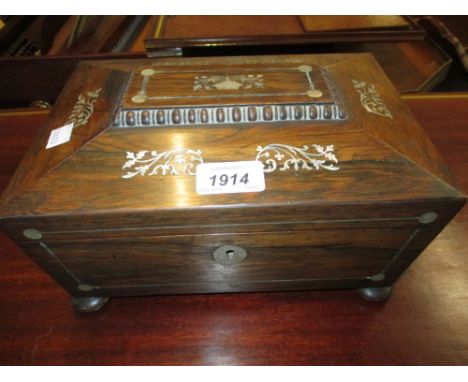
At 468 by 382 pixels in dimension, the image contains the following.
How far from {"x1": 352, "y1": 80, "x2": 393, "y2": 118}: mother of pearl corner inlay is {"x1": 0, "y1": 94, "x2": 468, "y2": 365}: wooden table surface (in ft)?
1.66

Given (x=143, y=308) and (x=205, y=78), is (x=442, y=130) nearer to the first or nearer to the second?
(x=205, y=78)

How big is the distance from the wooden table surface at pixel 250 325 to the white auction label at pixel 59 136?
47 cm

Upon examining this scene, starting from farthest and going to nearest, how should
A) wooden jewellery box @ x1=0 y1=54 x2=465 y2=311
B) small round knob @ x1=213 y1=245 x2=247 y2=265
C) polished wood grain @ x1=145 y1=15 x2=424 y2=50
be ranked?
polished wood grain @ x1=145 y1=15 x2=424 y2=50, small round knob @ x1=213 y1=245 x2=247 y2=265, wooden jewellery box @ x1=0 y1=54 x2=465 y2=311

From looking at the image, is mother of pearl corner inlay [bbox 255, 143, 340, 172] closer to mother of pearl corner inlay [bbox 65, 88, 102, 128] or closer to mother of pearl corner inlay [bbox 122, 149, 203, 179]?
mother of pearl corner inlay [bbox 122, 149, 203, 179]

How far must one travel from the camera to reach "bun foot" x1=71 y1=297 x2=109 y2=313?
89cm

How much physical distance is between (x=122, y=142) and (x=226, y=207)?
0.91ft

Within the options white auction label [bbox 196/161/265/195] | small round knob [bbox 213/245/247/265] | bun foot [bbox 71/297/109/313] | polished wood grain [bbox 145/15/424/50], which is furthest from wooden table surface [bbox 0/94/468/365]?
polished wood grain [bbox 145/15/424/50]

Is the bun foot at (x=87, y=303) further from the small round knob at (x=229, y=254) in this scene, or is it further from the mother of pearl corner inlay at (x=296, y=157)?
the mother of pearl corner inlay at (x=296, y=157)

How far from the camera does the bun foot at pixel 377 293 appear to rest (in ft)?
2.96

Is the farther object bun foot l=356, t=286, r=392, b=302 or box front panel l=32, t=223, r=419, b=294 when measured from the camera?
bun foot l=356, t=286, r=392, b=302

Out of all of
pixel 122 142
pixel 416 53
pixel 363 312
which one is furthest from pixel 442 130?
pixel 122 142

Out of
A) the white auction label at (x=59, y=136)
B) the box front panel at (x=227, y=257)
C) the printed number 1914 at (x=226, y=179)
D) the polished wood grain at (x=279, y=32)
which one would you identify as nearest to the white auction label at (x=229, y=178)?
the printed number 1914 at (x=226, y=179)

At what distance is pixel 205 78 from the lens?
83 cm

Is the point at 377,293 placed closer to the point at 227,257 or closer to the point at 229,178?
the point at 227,257
